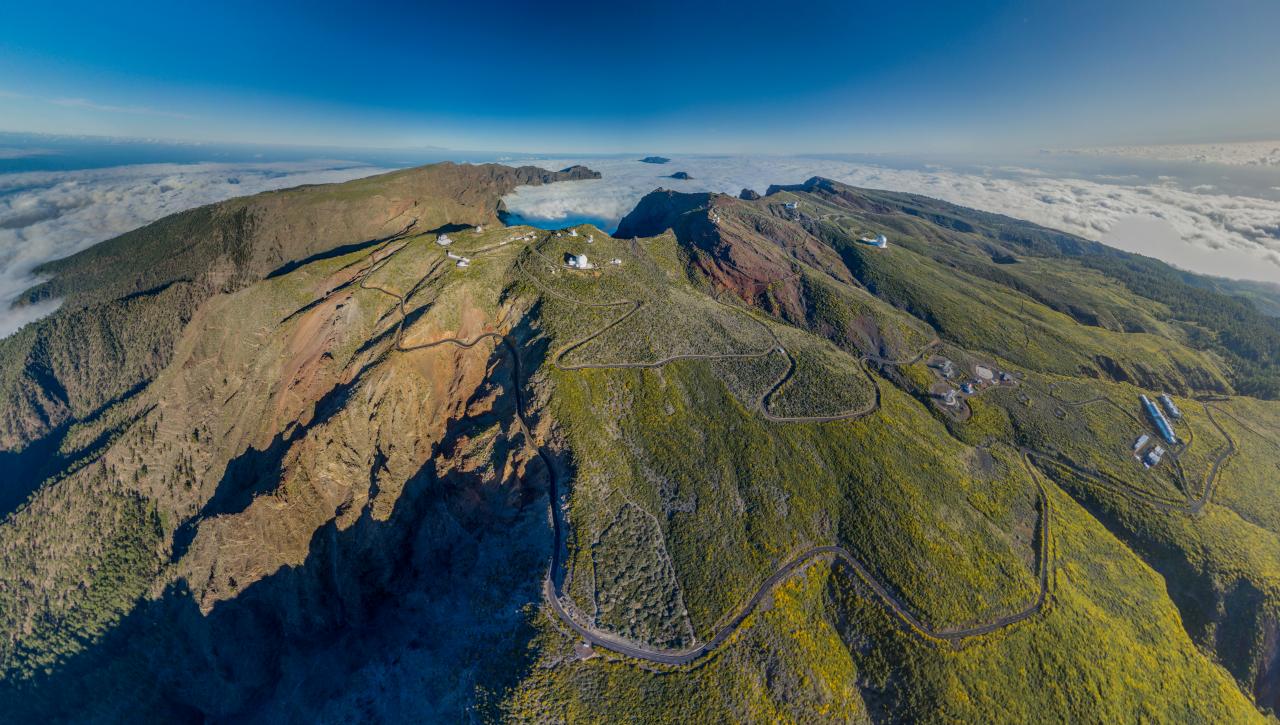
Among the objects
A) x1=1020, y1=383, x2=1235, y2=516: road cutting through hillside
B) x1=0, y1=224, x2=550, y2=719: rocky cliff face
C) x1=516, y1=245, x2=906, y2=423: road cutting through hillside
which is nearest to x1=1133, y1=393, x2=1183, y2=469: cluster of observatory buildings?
x1=1020, y1=383, x2=1235, y2=516: road cutting through hillside

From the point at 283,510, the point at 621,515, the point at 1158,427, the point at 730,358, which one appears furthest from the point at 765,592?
the point at 1158,427

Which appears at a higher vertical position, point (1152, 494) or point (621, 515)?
point (621, 515)

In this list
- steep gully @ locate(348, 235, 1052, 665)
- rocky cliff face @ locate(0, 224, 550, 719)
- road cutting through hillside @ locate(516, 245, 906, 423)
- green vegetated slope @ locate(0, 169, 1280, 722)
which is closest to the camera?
steep gully @ locate(348, 235, 1052, 665)

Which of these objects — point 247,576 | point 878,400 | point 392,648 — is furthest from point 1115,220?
point 247,576

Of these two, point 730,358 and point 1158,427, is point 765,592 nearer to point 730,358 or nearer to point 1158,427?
point 730,358

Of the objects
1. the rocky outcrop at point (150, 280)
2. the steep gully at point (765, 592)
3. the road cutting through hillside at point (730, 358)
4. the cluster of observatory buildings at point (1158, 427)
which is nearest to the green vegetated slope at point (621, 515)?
the steep gully at point (765, 592)

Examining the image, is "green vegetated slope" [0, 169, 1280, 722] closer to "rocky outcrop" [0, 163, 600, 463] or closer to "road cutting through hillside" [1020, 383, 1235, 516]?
"road cutting through hillside" [1020, 383, 1235, 516]

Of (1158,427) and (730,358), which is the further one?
(730,358)

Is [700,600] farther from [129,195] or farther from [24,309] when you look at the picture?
[129,195]
